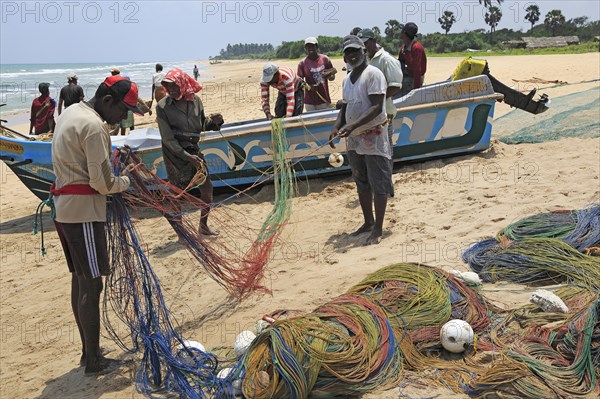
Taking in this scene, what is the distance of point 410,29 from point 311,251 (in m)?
3.31

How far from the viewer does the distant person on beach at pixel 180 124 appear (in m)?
5.58

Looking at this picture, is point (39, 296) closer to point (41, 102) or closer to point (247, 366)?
point (247, 366)

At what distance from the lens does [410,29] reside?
7328 mm

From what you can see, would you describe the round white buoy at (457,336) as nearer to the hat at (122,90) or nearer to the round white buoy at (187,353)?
the round white buoy at (187,353)

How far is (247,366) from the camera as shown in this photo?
327 centimetres

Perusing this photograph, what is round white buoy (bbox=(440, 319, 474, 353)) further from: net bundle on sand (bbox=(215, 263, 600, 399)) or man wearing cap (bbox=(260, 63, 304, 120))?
man wearing cap (bbox=(260, 63, 304, 120))

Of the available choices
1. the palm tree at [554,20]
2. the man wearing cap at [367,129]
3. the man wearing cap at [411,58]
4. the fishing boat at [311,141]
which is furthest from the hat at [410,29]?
the palm tree at [554,20]

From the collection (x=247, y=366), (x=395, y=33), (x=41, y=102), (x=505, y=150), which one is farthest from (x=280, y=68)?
(x=395, y=33)

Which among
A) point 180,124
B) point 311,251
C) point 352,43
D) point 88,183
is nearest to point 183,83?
point 180,124

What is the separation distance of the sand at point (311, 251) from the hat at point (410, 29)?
1.72 metres

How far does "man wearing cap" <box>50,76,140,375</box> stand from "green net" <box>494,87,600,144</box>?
649 centimetres

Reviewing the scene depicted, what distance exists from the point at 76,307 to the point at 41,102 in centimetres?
759

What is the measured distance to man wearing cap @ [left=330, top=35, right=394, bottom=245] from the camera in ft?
17.5

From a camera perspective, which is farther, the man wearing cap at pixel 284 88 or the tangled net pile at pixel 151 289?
the man wearing cap at pixel 284 88
